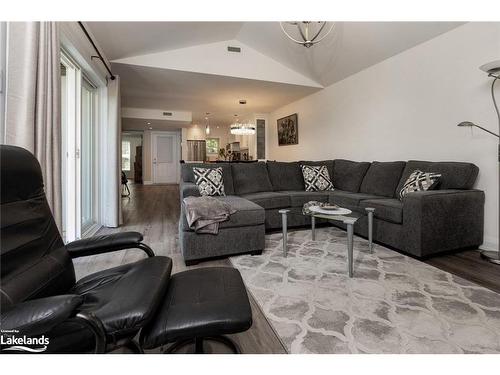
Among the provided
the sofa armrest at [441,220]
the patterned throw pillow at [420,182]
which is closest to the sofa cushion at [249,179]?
the patterned throw pillow at [420,182]

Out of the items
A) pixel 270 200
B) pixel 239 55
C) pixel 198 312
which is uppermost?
pixel 239 55

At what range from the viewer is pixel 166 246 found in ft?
9.82

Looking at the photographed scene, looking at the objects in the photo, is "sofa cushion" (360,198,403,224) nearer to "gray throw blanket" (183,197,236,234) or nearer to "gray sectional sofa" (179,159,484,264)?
"gray sectional sofa" (179,159,484,264)

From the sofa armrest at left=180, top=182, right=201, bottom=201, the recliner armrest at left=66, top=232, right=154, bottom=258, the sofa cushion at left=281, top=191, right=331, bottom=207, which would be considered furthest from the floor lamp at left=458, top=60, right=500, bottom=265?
the recliner armrest at left=66, top=232, right=154, bottom=258

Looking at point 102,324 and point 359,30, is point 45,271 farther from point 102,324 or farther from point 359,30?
point 359,30

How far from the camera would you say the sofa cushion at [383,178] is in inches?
135

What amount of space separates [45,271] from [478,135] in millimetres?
3873

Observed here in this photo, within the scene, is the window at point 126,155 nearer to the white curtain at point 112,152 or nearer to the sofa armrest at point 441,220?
the white curtain at point 112,152

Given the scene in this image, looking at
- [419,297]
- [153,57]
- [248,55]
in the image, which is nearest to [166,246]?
[419,297]

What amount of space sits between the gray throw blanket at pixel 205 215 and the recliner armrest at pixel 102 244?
1045 mm

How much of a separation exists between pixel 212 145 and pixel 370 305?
Result: 982 centimetres

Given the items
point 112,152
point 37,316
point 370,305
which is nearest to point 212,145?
point 112,152

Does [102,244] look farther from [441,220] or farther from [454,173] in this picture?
[454,173]

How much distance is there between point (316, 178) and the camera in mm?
4117
